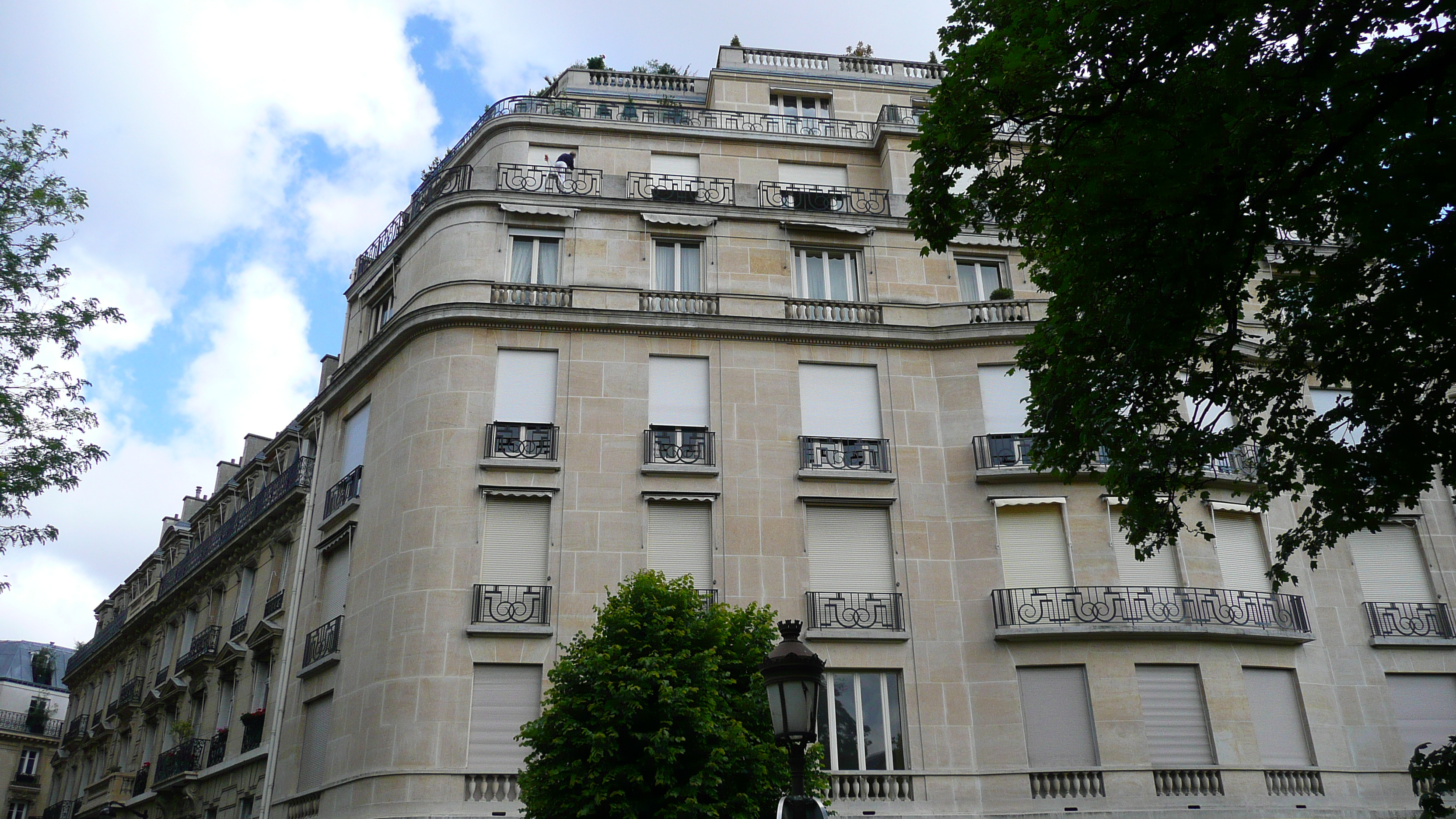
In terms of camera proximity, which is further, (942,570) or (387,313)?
(387,313)

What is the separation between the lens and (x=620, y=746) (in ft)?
51.9

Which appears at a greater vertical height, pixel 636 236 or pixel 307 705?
pixel 636 236

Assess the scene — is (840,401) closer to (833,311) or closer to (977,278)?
(833,311)

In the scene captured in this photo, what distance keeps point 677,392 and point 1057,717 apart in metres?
9.40

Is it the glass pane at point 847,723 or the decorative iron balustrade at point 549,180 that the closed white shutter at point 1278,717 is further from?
the decorative iron balustrade at point 549,180

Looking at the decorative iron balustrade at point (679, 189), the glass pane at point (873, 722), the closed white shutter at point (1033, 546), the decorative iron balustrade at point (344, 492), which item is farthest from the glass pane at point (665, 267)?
the glass pane at point (873, 722)

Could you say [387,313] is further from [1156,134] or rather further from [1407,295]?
[1407,295]

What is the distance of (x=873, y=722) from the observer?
802 inches

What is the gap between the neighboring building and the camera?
49.2 m

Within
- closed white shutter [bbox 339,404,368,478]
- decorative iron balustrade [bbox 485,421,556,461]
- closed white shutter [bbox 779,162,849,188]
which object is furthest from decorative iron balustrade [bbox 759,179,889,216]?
closed white shutter [bbox 339,404,368,478]

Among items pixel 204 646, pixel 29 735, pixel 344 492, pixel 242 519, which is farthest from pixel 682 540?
pixel 29 735

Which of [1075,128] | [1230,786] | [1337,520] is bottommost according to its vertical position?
[1230,786]

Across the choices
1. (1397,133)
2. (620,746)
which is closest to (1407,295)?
(1397,133)

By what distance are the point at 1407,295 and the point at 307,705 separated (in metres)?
20.4
